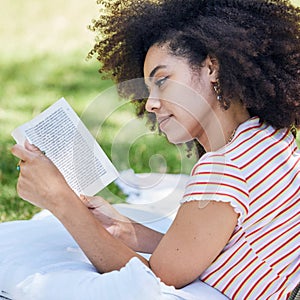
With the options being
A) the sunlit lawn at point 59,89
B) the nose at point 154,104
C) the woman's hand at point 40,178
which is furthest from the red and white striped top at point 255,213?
the sunlit lawn at point 59,89

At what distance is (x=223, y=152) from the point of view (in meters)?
2.22

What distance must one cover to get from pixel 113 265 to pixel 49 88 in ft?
10.2

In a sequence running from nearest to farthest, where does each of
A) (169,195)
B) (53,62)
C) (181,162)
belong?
1. (169,195)
2. (181,162)
3. (53,62)

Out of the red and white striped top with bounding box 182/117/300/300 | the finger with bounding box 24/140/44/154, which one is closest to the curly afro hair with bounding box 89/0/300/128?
the red and white striped top with bounding box 182/117/300/300

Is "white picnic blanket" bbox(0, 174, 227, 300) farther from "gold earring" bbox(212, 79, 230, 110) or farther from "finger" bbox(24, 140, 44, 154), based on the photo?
"gold earring" bbox(212, 79, 230, 110)


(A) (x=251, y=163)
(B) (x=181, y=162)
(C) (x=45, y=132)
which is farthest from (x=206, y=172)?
(B) (x=181, y=162)

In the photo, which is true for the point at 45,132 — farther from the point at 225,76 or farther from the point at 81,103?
the point at 81,103

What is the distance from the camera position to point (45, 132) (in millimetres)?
2396

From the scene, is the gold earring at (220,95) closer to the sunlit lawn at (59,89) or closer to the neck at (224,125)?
the neck at (224,125)

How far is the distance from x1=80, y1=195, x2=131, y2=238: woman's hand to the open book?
0.11 meters

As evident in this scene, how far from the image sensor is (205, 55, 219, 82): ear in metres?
2.33

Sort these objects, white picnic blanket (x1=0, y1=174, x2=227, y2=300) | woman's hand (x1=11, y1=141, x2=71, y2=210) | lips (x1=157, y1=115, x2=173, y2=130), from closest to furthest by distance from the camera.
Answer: white picnic blanket (x1=0, y1=174, x2=227, y2=300) → woman's hand (x1=11, y1=141, x2=71, y2=210) → lips (x1=157, y1=115, x2=173, y2=130)

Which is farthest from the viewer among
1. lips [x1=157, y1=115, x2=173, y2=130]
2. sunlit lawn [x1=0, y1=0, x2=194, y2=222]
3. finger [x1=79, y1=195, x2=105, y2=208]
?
sunlit lawn [x1=0, y1=0, x2=194, y2=222]

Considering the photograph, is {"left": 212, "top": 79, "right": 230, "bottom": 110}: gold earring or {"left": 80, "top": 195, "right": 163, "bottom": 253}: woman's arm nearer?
{"left": 212, "top": 79, "right": 230, "bottom": 110}: gold earring
